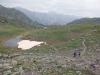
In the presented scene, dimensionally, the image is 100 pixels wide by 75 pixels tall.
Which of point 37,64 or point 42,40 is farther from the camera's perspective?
point 42,40

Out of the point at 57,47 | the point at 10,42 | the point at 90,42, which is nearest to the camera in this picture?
the point at 57,47

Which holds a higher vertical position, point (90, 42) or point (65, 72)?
point (90, 42)

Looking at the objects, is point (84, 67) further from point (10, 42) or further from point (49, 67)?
point (10, 42)

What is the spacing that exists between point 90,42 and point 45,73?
3966 cm

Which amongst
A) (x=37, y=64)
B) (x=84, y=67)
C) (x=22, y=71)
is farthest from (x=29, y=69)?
(x=84, y=67)

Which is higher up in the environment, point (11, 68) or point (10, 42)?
point (10, 42)

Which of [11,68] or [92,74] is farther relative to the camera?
[11,68]

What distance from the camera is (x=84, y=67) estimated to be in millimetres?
40500

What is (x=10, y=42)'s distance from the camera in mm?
77938

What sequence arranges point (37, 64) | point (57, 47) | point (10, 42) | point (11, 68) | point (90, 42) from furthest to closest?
point (10, 42), point (90, 42), point (57, 47), point (37, 64), point (11, 68)

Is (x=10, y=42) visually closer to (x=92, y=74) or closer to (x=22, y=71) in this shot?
(x=22, y=71)

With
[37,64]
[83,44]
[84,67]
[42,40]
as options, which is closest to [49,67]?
[37,64]

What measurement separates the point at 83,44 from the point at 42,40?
1941 cm

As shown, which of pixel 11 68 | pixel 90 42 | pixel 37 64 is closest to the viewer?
pixel 11 68
